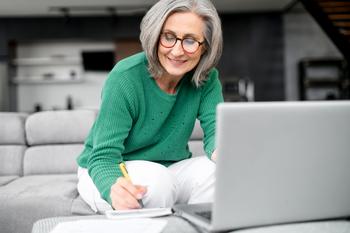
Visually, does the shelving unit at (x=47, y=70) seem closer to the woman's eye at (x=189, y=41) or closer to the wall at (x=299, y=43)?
the wall at (x=299, y=43)

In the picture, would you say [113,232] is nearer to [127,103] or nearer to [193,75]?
[127,103]

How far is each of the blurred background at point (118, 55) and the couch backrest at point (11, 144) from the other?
6.19m

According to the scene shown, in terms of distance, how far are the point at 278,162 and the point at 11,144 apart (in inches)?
85.9

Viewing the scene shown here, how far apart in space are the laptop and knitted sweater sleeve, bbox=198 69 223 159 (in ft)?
2.30

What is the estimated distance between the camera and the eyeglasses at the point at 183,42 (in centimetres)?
143

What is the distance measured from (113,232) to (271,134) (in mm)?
414

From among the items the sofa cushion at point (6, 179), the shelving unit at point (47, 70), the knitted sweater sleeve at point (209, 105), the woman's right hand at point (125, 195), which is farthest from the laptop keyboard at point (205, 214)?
the shelving unit at point (47, 70)

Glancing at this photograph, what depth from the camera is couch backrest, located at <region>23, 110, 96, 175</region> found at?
2646mm

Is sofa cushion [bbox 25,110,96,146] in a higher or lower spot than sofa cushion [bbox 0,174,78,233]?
higher

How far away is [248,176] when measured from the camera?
88cm

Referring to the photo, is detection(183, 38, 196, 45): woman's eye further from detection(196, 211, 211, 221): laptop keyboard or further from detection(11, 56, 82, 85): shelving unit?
detection(11, 56, 82, 85): shelving unit

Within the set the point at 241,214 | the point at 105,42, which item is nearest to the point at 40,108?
the point at 105,42

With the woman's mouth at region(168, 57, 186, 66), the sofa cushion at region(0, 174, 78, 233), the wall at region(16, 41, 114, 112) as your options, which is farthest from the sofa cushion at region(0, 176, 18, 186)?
the wall at region(16, 41, 114, 112)

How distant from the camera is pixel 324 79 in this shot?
8.46 metres
